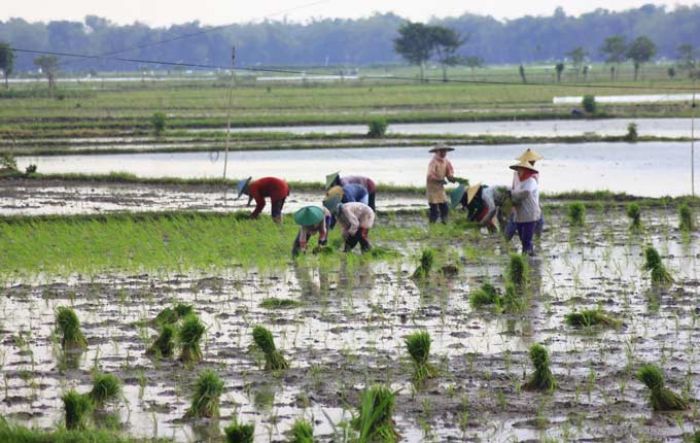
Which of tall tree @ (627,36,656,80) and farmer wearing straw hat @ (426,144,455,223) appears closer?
farmer wearing straw hat @ (426,144,455,223)

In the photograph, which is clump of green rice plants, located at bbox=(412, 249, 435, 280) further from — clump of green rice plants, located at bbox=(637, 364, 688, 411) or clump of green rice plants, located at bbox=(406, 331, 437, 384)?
clump of green rice plants, located at bbox=(637, 364, 688, 411)

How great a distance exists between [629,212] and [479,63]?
3026 inches

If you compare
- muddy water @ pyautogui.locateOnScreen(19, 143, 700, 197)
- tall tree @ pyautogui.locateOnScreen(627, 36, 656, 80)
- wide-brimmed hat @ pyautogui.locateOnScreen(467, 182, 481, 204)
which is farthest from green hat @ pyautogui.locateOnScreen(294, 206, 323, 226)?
tall tree @ pyautogui.locateOnScreen(627, 36, 656, 80)

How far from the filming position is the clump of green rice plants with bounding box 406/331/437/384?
7.71 metres

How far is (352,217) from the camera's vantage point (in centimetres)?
1244

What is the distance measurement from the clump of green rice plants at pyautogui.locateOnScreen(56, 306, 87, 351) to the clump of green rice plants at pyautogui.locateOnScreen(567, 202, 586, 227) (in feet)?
25.1

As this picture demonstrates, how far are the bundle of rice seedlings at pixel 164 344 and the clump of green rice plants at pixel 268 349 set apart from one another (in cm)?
69

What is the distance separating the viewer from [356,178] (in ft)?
43.9

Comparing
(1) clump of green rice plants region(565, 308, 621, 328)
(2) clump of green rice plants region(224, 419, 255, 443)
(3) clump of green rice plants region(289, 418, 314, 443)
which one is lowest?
(1) clump of green rice plants region(565, 308, 621, 328)

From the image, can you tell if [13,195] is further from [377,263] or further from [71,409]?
[71,409]

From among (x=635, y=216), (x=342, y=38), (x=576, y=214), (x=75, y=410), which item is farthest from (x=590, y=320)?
(x=342, y=38)

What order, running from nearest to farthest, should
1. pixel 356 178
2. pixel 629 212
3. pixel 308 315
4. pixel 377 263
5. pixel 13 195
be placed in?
pixel 308 315 → pixel 377 263 → pixel 356 178 → pixel 629 212 → pixel 13 195

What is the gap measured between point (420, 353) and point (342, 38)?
137 meters

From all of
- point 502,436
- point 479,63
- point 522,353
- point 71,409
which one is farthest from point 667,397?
point 479,63
